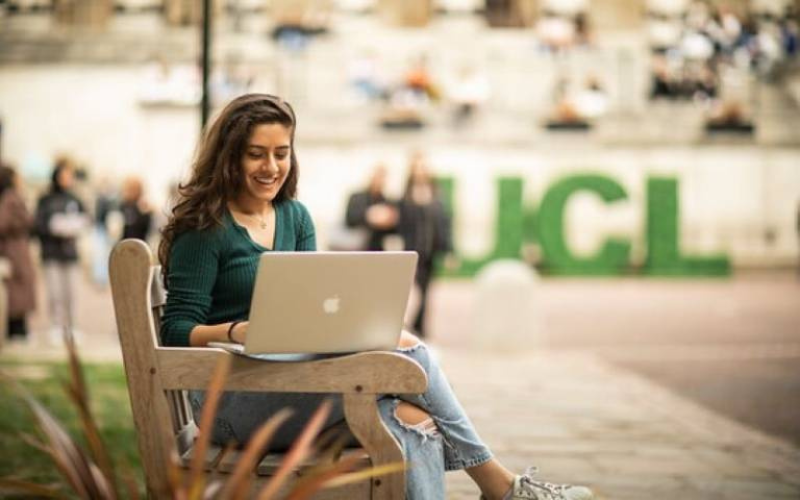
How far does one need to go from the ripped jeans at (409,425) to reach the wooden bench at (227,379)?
15 centimetres

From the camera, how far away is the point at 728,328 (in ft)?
59.3

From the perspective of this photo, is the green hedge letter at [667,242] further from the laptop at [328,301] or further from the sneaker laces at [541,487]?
the laptop at [328,301]

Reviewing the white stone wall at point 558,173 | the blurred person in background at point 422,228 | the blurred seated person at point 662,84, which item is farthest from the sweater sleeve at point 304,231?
the blurred seated person at point 662,84

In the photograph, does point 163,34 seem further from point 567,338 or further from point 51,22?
point 567,338

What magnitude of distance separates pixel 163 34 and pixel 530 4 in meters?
10.3

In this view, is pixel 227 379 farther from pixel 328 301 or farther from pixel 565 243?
pixel 565 243

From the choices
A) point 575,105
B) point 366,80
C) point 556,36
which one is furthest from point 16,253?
point 556,36

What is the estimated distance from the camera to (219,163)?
192 inches

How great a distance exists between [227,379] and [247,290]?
0.56 meters

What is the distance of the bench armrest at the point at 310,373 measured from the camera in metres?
4.41

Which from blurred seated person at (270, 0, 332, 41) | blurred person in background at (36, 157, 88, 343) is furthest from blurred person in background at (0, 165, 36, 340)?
blurred seated person at (270, 0, 332, 41)

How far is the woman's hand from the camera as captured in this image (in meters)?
4.58

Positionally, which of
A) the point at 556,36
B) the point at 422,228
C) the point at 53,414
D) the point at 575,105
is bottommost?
the point at 53,414

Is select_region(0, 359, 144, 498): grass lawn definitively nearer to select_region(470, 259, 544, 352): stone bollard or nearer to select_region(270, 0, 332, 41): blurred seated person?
select_region(470, 259, 544, 352): stone bollard
